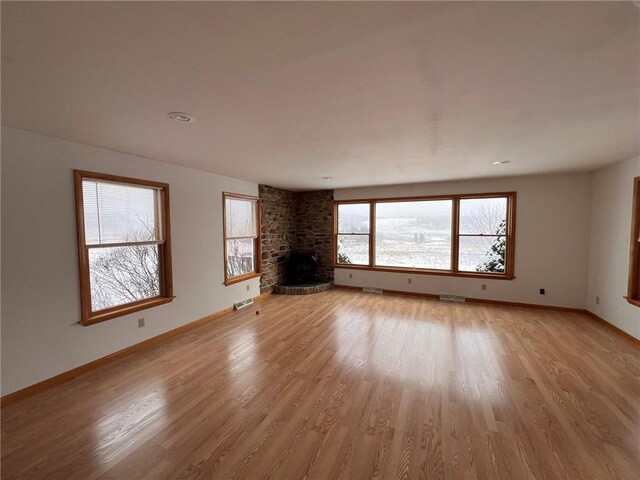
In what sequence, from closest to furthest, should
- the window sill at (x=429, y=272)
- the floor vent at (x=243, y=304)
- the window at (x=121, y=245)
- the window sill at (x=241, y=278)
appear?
the window at (x=121, y=245) → the window sill at (x=241, y=278) → the floor vent at (x=243, y=304) → the window sill at (x=429, y=272)

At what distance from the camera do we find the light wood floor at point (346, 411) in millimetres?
1762

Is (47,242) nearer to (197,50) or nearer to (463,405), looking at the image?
(197,50)

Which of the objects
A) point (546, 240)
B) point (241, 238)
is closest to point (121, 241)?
point (241, 238)

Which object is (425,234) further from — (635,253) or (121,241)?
(121,241)

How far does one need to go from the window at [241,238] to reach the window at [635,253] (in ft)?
19.1

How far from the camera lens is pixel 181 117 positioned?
215 centimetres

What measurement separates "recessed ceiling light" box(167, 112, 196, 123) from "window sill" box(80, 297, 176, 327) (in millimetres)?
2401

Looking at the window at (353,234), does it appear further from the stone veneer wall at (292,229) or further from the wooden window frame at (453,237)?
the stone veneer wall at (292,229)

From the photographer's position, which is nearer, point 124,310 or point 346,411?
point 346,411

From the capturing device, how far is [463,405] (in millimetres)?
2320

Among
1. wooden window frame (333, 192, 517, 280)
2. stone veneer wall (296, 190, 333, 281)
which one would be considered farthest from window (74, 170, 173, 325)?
wooden window frame (333, 192, 517, 280)

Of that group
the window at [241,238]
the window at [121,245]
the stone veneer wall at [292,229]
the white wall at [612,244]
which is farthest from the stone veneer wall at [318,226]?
the white wall at [612,244]

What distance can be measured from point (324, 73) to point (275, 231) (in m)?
4.90

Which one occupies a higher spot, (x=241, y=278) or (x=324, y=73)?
(x=324, y=73)
